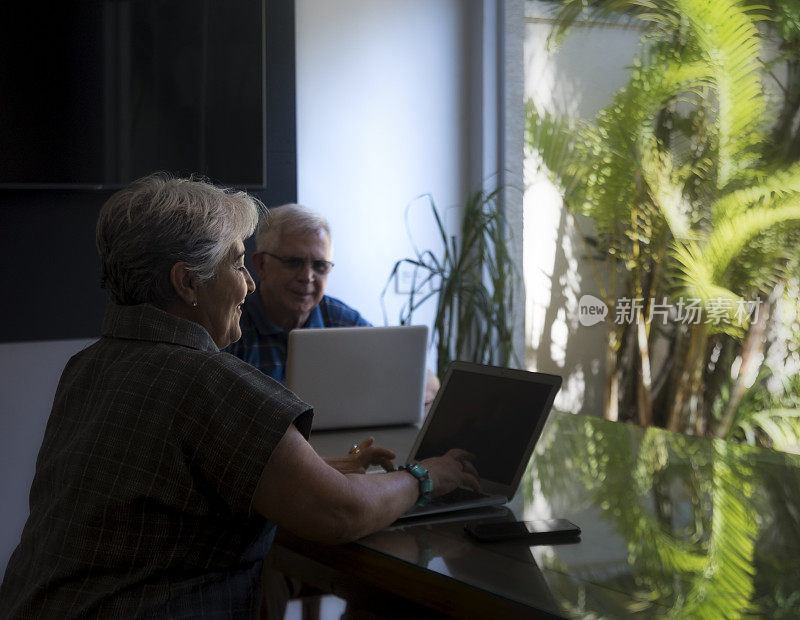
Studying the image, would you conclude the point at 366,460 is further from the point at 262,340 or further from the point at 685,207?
the point at 685,207

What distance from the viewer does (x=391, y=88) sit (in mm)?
4242

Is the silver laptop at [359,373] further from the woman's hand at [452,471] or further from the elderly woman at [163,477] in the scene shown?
the elderly woman at [163,477]

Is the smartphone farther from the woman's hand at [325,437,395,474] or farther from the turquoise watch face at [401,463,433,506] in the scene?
the woman's hand at [325,437,395,474]

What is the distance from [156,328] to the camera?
1.41 metres

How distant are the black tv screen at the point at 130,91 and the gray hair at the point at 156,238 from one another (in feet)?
7.06

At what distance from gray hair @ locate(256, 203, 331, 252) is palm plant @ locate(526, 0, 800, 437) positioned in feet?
4.70

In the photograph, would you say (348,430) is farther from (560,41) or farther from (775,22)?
(560,41)

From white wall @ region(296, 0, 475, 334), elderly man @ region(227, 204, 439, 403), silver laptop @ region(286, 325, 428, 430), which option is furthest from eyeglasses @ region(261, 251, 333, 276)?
white wall @ region(296, 0, 475, 334)

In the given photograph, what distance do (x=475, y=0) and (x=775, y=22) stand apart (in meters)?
1.71

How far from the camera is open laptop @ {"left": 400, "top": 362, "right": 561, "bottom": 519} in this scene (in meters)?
1.59

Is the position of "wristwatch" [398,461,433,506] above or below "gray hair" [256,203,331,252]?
below

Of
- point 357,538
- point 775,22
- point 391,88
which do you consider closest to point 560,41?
point 391,88

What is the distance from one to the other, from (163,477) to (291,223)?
1803mm

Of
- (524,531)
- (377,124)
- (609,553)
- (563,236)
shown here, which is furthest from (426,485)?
(377,124)
